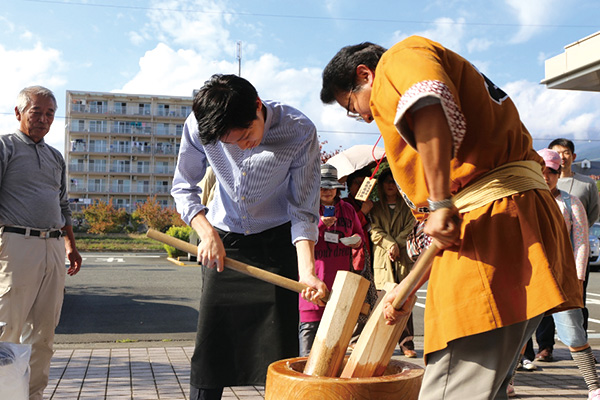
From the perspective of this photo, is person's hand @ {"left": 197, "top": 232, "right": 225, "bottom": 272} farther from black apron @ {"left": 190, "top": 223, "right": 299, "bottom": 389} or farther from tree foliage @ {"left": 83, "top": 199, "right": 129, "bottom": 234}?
tree foliage @ {"left": 83, "top": 199, "right": 129, "bottom": 234}

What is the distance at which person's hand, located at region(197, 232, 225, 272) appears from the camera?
2613mm

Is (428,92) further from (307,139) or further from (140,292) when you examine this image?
(140,292)

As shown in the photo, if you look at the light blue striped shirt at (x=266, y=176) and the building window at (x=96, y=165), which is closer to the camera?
the light blue striped shirt at (x=266, y=176)

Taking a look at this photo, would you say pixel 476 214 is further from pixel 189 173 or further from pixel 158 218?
pixel 158 218

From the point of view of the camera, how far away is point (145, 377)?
189 inches

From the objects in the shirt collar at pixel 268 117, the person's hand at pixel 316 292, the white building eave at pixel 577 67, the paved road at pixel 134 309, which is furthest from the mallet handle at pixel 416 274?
the white building eave at pixel 577 67

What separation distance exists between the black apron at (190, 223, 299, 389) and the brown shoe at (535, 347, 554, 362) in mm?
3674

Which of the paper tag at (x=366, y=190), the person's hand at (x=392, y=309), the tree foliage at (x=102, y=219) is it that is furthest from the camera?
the tree foliage at (x=102, y=219)

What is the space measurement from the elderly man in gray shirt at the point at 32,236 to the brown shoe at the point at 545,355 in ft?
14.1

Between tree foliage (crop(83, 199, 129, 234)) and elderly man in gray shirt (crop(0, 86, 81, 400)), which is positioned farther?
tree foliage (crop(83, 199, 129, 234))

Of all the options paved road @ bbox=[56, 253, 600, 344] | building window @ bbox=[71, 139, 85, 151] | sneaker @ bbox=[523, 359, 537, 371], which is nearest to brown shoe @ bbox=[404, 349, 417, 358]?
sneaker @ bbox=[523, 359, 537, 371]

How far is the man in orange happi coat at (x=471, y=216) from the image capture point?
66.0 inches

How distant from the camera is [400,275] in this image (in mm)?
5898

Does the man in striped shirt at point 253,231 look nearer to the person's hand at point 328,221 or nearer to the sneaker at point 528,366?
the person's hand at point 328,221
